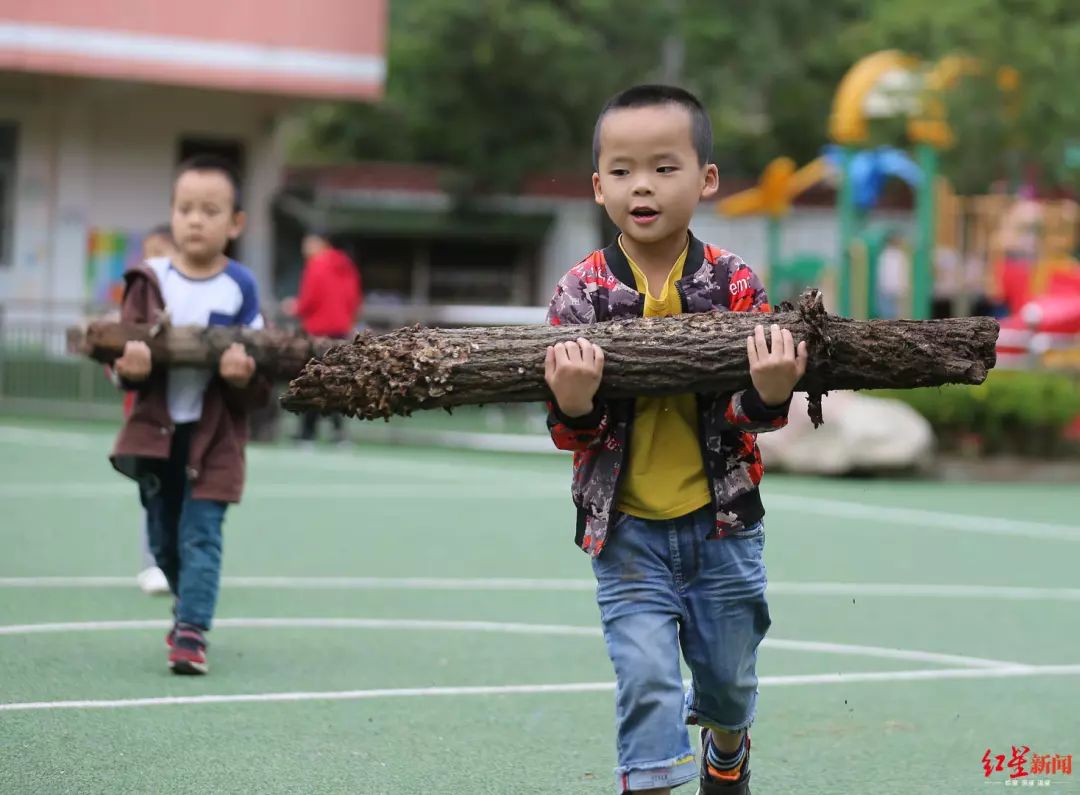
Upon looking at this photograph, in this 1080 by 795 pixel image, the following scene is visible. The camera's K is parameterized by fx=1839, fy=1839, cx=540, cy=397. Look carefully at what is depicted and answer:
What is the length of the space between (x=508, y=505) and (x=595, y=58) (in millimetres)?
15428

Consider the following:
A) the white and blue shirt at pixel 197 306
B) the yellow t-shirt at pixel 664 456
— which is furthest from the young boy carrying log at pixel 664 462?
the white and blue shirt at pixel 197 306

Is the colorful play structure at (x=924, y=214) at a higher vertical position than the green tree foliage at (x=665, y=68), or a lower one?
lower

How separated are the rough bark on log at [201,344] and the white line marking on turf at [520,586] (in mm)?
2719

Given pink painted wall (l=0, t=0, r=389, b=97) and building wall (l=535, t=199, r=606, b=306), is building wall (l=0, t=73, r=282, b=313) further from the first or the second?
building wall (l=535, t=199, r=606, b=306)

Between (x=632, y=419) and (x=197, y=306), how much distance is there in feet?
9.57

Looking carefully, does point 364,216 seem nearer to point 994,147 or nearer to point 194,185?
point 994,147

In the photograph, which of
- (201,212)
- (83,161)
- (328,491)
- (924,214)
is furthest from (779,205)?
(201,212)

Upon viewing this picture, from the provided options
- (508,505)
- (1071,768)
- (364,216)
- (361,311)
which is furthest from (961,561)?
(364,216)

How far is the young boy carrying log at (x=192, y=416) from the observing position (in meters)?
6.61

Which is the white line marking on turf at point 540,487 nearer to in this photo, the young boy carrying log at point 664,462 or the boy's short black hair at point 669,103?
the young boy carrying log at point 664,462

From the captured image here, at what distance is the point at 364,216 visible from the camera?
30.1 metres

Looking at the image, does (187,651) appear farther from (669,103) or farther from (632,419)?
(669,103)

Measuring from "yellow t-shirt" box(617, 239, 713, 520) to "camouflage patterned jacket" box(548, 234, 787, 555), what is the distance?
2 centimetres

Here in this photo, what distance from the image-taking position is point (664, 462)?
4270 millimetres
